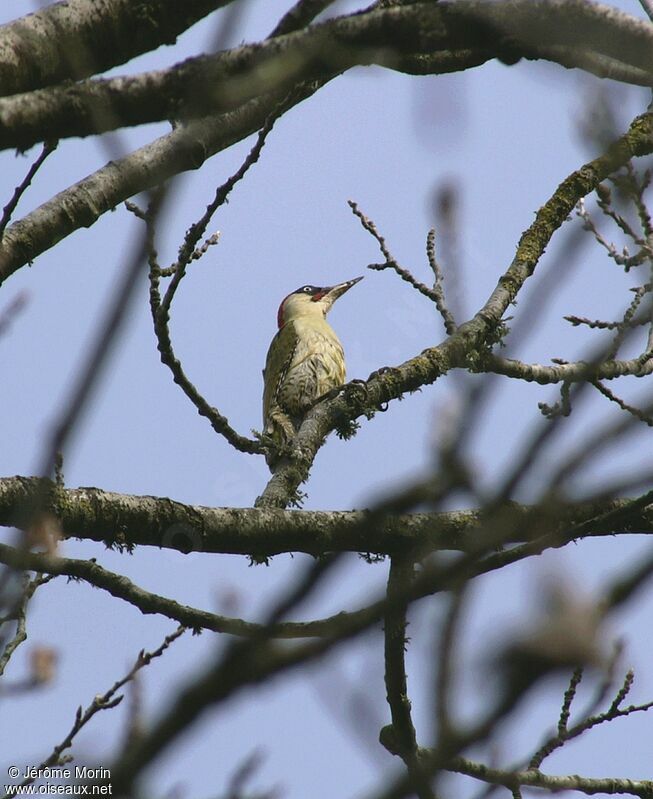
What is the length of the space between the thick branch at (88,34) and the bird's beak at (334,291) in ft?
25.3

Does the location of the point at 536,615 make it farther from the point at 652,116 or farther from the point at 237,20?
the point at 652,116

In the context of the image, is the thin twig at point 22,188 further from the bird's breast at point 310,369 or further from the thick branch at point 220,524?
the bird's breast at point 310,369

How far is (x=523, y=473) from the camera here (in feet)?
2.64

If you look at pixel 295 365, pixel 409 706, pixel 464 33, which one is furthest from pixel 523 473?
pixel 295 365

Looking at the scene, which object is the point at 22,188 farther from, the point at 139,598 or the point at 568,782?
the point at 568,782

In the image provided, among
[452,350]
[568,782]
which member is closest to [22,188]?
[452,350]

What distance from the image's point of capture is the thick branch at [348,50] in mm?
1769

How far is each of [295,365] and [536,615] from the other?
7665 millimetres

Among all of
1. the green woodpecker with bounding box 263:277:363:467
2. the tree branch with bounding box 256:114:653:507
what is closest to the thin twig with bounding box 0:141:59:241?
the tree branch with bounding box 256:114:653:507

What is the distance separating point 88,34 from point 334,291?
26.5ft

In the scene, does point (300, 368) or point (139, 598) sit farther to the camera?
point (300, 368)

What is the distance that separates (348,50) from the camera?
1834 mm

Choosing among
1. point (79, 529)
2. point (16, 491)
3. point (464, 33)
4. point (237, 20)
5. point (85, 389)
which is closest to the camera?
point (85, 389)

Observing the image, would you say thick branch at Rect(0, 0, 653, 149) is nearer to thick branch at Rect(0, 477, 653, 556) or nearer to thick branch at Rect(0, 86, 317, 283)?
thick branch at Rect(0, 86, 317, 283)
